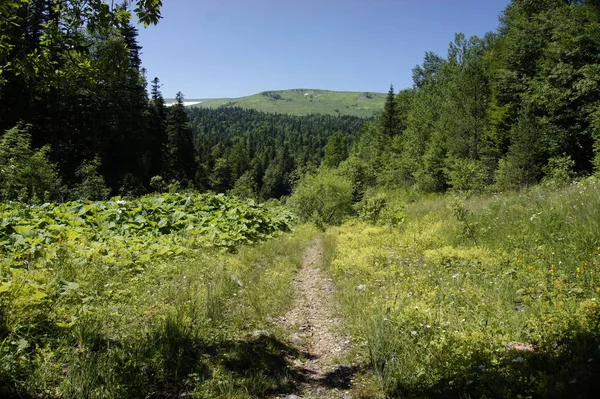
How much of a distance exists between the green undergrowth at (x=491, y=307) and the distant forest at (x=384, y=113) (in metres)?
5.61

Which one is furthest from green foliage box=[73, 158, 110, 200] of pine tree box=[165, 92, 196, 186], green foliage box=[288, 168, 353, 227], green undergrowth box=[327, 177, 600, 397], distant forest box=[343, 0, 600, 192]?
pine tree box=[165, 92, 196, 186]

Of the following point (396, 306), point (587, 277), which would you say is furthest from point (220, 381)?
point (587, 277)

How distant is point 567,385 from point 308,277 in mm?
7470

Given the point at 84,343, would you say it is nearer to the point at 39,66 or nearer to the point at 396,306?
the point at 39,66

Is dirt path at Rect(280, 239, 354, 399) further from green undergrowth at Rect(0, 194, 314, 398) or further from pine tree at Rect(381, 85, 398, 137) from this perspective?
pine tree at Rect(381, 85, 398, 137)

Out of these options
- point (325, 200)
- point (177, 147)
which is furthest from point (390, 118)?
point (177, 147)

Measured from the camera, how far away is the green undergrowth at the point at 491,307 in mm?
3475

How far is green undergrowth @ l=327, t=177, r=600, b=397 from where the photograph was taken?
11.4 feet

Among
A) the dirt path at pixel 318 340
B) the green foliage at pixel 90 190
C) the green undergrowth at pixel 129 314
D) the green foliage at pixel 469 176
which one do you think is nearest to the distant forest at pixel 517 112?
the green foliage at pixel 469 176

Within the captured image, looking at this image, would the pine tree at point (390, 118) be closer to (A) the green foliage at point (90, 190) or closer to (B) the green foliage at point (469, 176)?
(B) the green foliage at point (469, 176)

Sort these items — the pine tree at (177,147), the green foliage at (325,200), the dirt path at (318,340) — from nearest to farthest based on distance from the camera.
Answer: the dirt path at (318,340) → the green foliage at (325,200) → the pine tree at (177,147)

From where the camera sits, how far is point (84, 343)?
4102 mm

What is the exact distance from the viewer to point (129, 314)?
5.07 m

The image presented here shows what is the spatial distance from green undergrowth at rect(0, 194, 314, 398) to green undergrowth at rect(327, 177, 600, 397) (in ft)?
5.21
